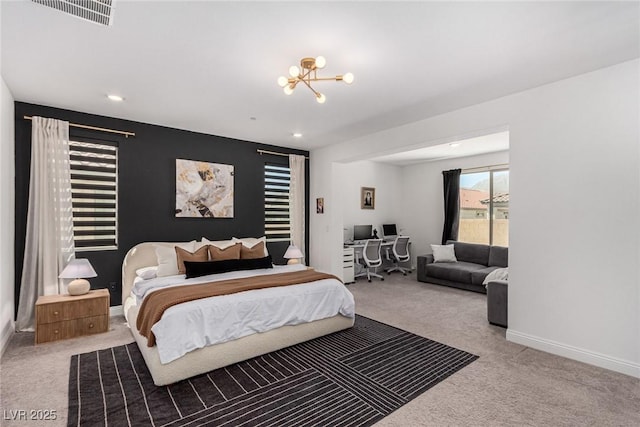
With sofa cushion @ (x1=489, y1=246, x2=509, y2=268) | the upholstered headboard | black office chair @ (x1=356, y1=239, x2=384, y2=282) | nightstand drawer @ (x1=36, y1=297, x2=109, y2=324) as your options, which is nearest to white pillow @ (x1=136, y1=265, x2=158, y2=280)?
the upholstered headboard

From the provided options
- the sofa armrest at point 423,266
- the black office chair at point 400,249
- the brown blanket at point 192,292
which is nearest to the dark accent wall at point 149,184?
the brown blanket at point 192,292

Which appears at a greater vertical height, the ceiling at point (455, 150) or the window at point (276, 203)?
the ceiling at point (455, 150)

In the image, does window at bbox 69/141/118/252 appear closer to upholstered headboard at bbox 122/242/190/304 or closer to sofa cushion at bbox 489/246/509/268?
upholstered headboard at bbox 122/242/190/304

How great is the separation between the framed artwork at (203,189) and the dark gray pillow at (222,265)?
125 centimetres

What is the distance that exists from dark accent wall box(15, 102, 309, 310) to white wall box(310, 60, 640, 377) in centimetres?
361

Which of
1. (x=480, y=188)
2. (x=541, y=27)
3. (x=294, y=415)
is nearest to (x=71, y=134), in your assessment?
(x=294, y=415)

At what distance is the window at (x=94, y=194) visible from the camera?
13.2 ft

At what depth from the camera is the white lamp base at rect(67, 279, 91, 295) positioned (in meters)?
3.58

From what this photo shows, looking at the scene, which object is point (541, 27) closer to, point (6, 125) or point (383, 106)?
point (383, 106)

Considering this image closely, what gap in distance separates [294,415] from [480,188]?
6150 millimetres

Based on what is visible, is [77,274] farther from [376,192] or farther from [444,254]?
[444,254]

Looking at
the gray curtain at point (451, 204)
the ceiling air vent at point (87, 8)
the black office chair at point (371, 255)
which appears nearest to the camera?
the ceiling air vent at point (87, 8)

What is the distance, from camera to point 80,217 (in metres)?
4.02

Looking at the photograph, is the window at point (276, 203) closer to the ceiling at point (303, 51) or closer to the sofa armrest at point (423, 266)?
the ceiling at point (303, 51)
